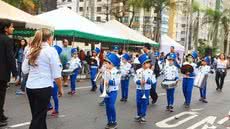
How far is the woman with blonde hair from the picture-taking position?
659 centimetres

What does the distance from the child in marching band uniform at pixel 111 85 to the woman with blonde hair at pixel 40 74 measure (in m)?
2.82

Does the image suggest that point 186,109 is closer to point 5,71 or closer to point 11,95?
point 11,95

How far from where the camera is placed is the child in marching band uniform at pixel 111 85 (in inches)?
370

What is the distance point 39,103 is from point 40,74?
1.40ft

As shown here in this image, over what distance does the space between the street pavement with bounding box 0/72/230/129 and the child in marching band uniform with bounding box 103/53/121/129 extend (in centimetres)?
31

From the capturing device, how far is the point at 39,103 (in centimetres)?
661

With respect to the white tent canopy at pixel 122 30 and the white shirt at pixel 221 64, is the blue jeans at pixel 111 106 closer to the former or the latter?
the white shirt at pixel 221 64

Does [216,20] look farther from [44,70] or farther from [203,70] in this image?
[44,70]

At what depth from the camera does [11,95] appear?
548 inches

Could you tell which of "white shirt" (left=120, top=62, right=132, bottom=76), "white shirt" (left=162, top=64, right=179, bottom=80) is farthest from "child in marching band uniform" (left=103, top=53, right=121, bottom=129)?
"white shirt" (left=120, top=62, right=132, bottom=76)

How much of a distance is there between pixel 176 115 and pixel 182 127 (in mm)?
1802

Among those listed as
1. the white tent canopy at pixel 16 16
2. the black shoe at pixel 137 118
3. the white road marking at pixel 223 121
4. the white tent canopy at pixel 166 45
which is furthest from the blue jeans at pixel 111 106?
the white tent canopy at pixel 166 45

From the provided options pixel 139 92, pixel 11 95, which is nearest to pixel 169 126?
pixel 139 92

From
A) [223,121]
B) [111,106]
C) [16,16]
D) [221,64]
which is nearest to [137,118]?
[111,106]
